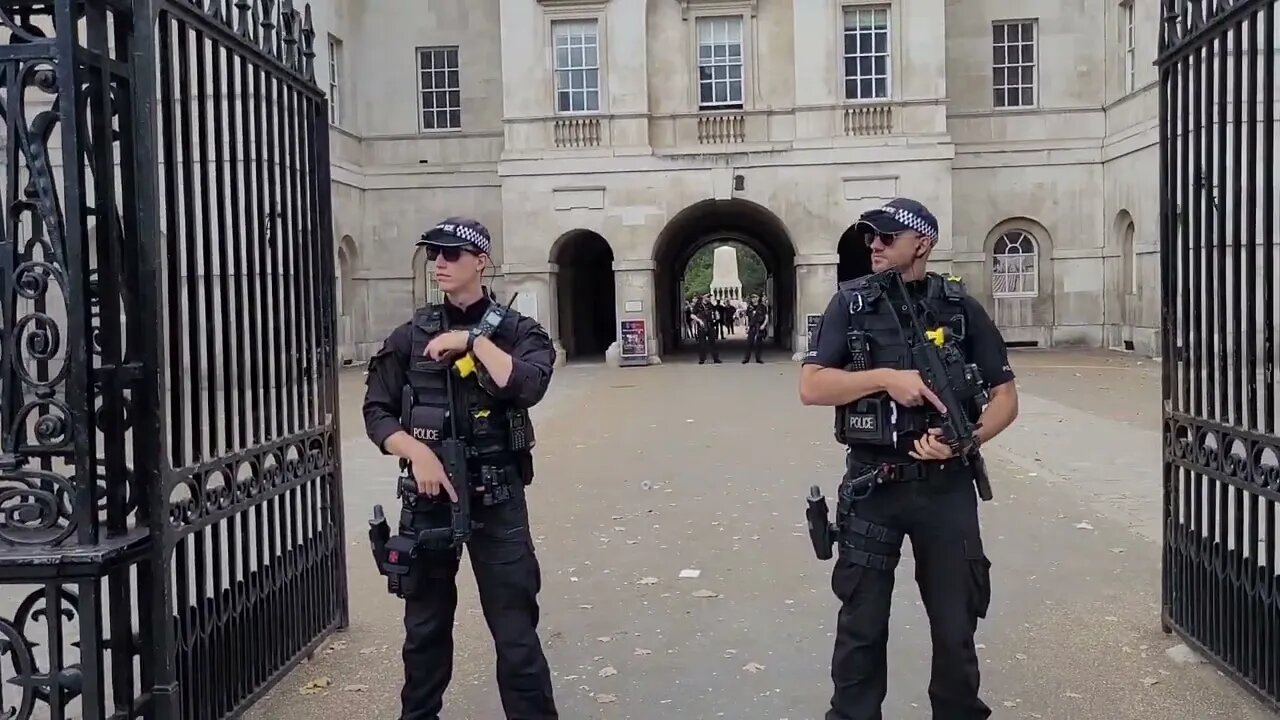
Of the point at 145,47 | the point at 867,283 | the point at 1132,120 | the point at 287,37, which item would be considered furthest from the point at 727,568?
the point at 1132,120

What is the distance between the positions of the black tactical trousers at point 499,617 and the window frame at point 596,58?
71.0 ft

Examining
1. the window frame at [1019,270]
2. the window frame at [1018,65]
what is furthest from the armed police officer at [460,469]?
the window frame at [1018,65]

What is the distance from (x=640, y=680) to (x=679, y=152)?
20773mm

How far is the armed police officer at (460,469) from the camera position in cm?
409

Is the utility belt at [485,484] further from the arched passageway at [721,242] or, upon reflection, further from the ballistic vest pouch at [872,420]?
the arched passageway at [721,242]

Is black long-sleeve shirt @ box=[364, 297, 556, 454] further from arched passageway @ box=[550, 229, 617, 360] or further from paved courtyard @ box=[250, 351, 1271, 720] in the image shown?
arched passageway @ box=[550, 229, 617, 360]

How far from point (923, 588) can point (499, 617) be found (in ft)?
5.40

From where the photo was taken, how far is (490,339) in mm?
4195

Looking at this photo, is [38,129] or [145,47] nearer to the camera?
[38,129]

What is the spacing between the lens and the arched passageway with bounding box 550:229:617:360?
2695 centimetres

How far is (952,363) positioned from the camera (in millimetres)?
3996

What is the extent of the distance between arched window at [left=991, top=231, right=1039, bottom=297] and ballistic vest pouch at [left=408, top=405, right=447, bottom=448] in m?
25.1

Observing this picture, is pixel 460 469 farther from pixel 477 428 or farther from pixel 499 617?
pixel 499 617

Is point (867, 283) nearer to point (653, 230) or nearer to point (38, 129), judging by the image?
point (38, 129)
